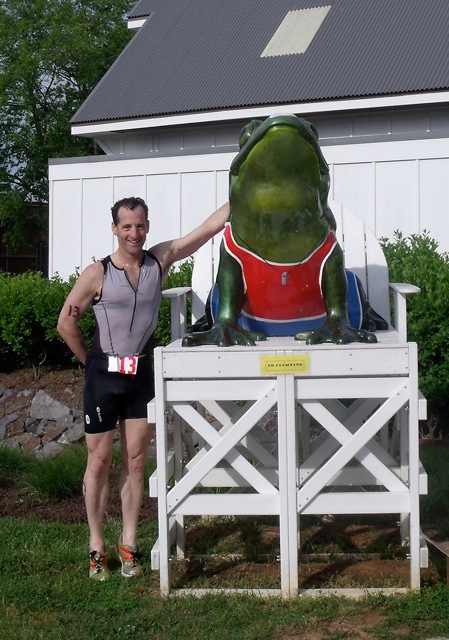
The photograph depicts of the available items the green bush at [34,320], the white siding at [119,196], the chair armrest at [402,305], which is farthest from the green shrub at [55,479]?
the white siding at [119,196]

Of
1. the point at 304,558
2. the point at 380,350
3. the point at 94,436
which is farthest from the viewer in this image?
the point at 304,558

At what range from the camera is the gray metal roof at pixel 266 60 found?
10.9 meters

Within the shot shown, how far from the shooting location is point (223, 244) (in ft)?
13.7

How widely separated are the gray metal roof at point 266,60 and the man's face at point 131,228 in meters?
7.13

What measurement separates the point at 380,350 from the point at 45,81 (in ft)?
77.8

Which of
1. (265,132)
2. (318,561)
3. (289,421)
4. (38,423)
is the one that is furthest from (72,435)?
(265,132)

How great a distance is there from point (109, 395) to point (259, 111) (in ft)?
25.0

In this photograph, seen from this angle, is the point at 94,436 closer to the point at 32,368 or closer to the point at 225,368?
the point at 225,368

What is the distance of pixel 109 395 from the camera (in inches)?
161

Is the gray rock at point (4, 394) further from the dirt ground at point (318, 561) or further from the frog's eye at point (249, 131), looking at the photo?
the frog's eye at point (249, 131)

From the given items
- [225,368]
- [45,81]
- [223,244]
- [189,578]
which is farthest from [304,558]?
[45,81]

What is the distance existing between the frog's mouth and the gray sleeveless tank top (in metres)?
0.71

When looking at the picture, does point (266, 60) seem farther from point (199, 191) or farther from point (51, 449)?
point (51, 449)

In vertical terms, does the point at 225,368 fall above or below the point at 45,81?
below
